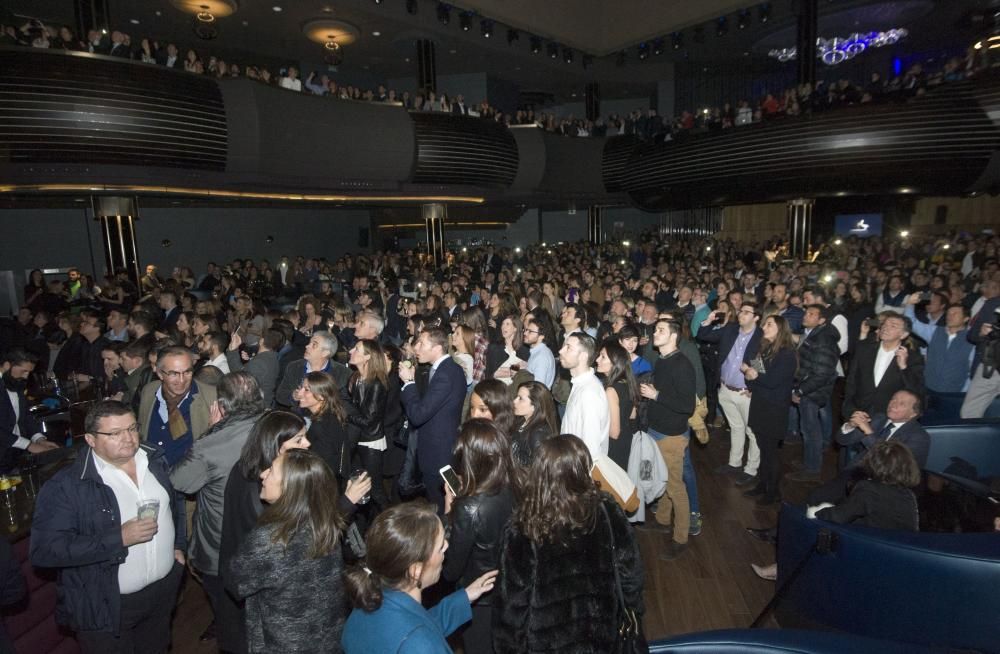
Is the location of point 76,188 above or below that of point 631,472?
above

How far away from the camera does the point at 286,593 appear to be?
1891mm

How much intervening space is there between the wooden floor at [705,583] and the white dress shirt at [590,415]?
3.67 feet

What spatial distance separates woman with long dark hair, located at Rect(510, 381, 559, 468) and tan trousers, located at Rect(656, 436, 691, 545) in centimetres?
111

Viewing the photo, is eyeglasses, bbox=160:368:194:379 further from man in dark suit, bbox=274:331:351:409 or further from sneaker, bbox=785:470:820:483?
sneaker, bbox=785:470:820:483

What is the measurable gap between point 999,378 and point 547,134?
14160 millimetres

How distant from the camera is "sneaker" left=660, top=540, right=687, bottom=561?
3.92 meters

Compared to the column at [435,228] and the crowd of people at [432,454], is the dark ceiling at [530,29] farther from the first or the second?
the crowd of people at [432,454]

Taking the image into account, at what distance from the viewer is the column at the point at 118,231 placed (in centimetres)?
1082

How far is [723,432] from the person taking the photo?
632cm

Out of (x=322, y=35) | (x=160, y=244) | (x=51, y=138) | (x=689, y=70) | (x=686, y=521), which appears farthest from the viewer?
(x=689, y=70)

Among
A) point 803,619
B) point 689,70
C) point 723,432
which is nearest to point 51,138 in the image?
point 723,432

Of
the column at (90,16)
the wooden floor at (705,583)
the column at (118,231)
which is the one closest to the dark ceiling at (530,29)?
the column at (90,16)

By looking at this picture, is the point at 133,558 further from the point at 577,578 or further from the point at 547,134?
the point at 547,134

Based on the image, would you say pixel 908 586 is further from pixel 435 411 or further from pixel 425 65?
pixel 425 65
